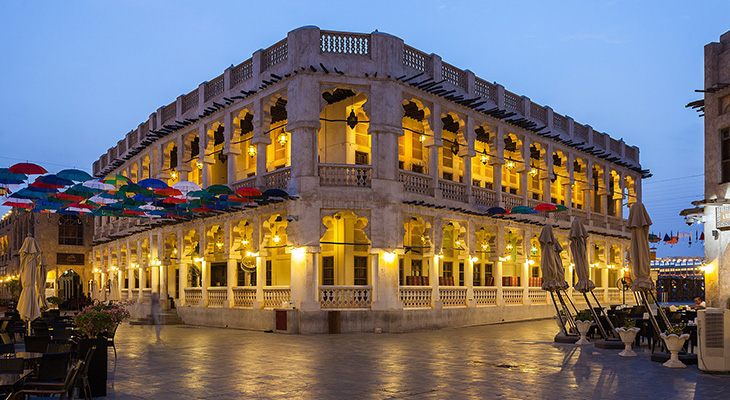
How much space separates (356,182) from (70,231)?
3954cm

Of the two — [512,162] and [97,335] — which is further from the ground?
[512,162]

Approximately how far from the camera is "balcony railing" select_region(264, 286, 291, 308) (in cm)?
2480

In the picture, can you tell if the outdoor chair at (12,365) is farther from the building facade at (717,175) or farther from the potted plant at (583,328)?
the building facade at (717,175)

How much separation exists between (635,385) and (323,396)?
5.61m

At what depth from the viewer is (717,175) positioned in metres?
19.6

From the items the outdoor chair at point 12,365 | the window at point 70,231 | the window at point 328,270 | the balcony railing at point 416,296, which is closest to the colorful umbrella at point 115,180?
the window at point 328,270

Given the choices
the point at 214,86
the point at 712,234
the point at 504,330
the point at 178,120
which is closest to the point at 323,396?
the point at 712,234

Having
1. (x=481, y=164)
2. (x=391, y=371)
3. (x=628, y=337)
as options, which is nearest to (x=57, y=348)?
(x=391, y=371)

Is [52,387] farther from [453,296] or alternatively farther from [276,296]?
[453,296]

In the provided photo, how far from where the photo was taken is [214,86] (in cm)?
3058

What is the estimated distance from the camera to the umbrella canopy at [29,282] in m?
18.1

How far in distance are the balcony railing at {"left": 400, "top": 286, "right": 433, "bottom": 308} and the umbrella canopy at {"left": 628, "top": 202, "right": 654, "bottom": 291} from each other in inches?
419

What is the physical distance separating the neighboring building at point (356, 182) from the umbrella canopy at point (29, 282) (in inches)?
341

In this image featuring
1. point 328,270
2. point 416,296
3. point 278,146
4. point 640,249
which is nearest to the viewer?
A: point 640,249
